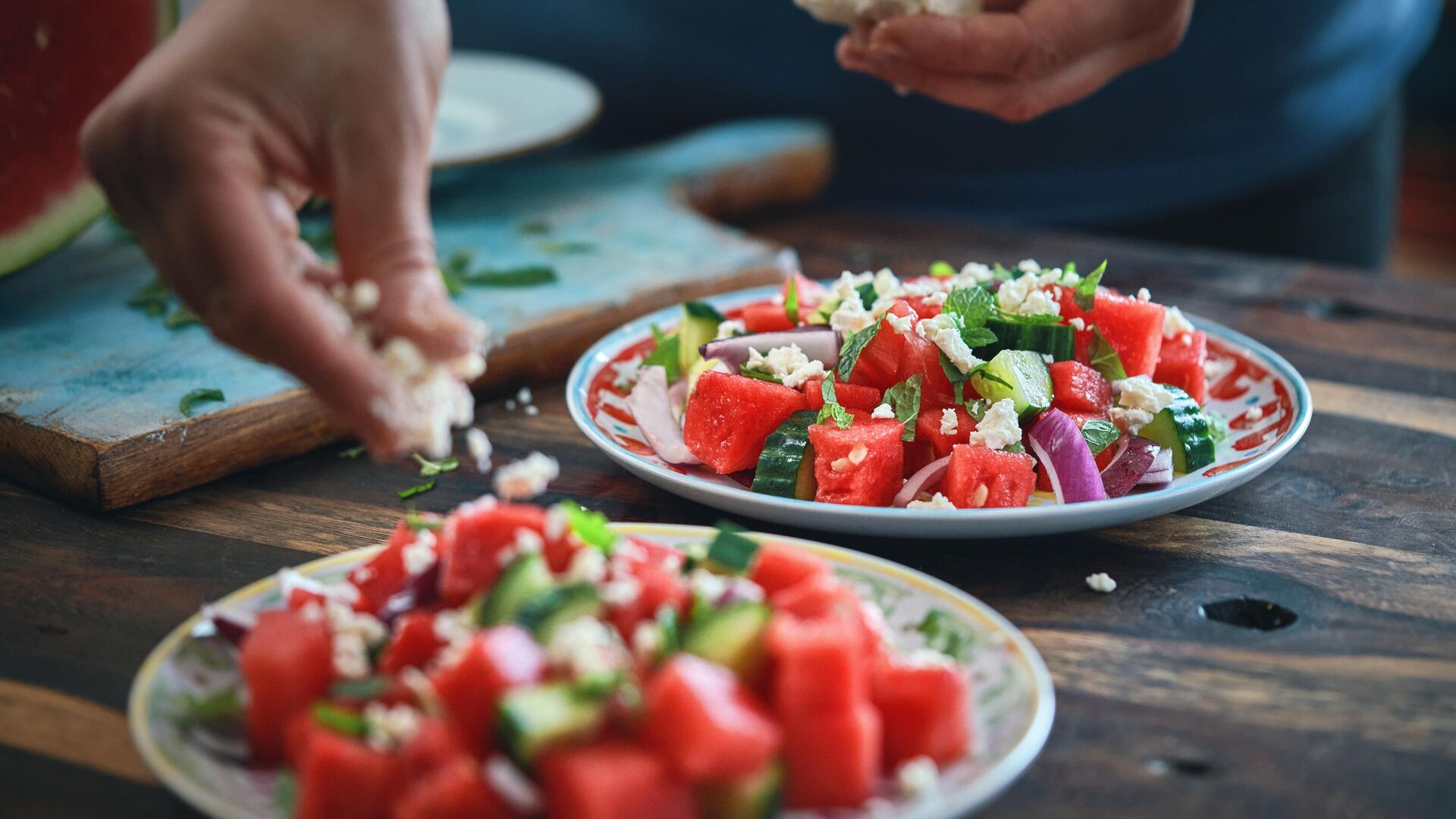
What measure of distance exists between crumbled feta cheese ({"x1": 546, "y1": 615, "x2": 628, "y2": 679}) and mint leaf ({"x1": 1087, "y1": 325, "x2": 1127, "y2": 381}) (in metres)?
0.99

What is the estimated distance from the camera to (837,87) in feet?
11.6

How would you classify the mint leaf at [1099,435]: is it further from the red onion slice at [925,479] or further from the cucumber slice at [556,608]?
the cucumber slice at [556,608]

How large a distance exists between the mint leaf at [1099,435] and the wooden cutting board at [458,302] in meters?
1.00

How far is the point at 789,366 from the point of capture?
5.49ft

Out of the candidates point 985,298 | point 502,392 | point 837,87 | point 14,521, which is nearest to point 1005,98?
point 985,298

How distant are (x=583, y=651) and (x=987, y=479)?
72cm

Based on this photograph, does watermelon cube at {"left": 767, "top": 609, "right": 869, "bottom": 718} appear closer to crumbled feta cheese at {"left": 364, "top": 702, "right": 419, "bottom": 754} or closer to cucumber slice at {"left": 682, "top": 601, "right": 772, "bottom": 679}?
cucumber slice at {"left": 682, "top": 601, "right": 772, "bottom": 679}

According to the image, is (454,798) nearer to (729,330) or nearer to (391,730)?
(391,730)

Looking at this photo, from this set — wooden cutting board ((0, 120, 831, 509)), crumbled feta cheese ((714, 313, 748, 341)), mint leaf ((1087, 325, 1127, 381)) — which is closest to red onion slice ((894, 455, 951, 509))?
mint leaf ((1087, 325, 1127, 381))

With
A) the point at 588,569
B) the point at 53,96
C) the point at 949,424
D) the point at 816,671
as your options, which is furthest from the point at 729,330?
the point at 53,96

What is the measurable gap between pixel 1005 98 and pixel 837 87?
1.37 m

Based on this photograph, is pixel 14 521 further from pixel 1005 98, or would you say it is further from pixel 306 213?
pixel 1005 98

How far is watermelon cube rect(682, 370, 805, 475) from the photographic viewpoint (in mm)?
1601

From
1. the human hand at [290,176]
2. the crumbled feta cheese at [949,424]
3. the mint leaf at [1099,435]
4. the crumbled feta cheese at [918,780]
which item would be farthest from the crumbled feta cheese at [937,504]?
the human hand at [290,176]
